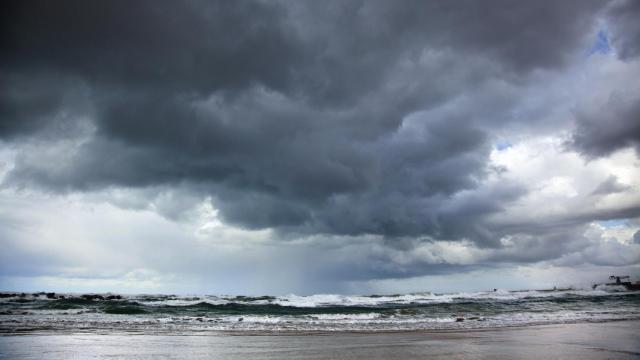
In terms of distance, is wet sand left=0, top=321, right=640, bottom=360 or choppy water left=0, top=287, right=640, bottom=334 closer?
wet sand left=0, top=321, right=640, bottom=360

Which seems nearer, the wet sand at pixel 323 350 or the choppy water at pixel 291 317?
the wet sand at pixel 323 350

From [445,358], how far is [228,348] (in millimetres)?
7619

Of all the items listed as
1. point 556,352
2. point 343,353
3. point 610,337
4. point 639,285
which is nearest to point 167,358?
point 343,353

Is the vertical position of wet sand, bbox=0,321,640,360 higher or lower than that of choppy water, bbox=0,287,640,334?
higher

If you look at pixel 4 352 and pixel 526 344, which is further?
pixel 526 344

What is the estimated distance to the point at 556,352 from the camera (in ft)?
43.3

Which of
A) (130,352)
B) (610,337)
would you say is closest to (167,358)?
(130,352)

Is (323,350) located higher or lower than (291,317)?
higher

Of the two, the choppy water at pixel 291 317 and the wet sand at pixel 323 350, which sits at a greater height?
the wet sand at pixel 323 350

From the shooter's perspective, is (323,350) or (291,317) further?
(291,317)

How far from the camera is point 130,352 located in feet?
46.6

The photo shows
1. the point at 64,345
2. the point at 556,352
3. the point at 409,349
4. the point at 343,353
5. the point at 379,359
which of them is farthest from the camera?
the point at 64,345

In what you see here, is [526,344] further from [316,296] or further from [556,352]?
[316,296]

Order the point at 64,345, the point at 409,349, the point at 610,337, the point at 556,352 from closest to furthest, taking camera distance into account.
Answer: the point at 556,352
the point at 409,349
the point at 64,345
the point at 610,337
